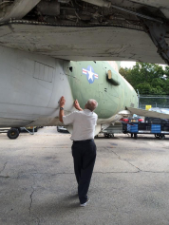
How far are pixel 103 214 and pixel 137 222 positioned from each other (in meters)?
0.41

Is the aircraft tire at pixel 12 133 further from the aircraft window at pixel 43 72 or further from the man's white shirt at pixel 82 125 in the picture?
the man's white shirt at pixel 82 125

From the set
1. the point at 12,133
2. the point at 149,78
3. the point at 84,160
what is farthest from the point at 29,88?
the point at 149,78

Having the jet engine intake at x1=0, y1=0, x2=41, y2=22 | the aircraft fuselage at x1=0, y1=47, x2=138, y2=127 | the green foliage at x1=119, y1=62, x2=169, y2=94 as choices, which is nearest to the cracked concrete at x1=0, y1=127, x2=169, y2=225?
the aircraft fuselage at x1=0, y1=47, x2=138, y2=127

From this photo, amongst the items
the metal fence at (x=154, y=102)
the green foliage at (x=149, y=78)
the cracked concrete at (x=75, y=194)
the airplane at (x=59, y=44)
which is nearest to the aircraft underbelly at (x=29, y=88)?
the airplane at (x=59, y=44)

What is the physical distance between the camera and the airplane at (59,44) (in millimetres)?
1903

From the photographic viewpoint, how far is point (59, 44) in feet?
8.05

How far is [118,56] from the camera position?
114 inches

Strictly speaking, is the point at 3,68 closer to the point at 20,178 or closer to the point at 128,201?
the point at 20,178

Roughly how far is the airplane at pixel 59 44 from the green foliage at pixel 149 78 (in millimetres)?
30340

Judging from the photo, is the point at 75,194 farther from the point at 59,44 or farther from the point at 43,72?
the point at 59,44

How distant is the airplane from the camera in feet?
6.24

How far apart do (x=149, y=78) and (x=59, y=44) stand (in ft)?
120

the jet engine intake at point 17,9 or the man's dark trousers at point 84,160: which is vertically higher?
the jet engine intake at point 17,9

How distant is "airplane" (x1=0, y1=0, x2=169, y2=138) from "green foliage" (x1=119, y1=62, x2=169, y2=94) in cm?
3034
